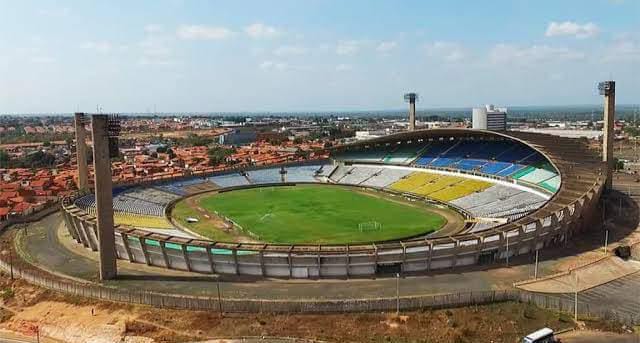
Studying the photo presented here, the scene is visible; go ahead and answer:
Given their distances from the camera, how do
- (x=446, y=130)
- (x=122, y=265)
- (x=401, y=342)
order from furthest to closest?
(x=446, y=130)
(x=122, y=265)
(x=401, y=342)

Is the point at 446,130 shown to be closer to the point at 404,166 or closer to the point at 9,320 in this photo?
the point at 404,166

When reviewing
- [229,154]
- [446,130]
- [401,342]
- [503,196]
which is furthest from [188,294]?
[229,154]

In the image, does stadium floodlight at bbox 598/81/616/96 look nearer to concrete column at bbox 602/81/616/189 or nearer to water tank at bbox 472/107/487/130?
concrete column at bbox 602/81/616/189

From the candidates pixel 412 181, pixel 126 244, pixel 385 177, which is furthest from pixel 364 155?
pixel 126 244

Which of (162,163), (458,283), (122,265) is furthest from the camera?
(162,163)

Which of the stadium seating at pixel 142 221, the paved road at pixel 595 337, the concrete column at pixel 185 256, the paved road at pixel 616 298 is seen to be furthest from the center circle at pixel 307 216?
the paved road at pixel 595 337

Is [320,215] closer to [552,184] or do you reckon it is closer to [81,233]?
[81,233]

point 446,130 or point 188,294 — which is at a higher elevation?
point 446,130
